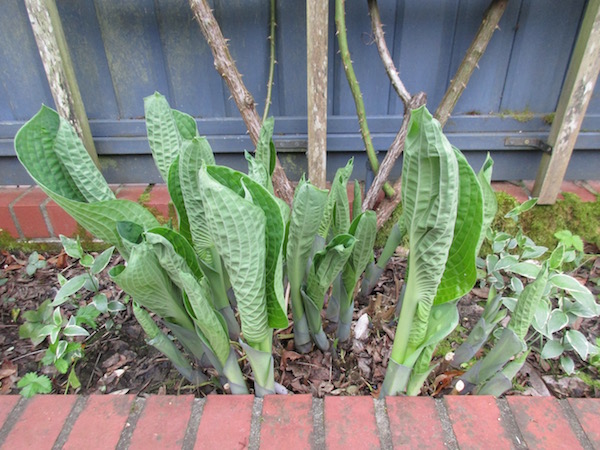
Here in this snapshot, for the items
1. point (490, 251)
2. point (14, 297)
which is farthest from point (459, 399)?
point (14, 297)

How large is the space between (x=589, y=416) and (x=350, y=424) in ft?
1.75

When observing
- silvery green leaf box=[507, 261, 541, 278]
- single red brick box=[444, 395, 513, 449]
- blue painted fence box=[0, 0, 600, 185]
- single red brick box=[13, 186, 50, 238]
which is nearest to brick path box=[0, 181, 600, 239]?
single red brick box=[13, 186, 50, 238]

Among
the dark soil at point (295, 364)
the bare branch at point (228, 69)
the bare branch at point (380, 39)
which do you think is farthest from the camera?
the bare branch at point (380, 39)

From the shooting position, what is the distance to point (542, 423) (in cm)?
91

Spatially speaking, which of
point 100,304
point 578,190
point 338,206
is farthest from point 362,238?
point 578,190

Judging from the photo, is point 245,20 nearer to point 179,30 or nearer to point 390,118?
point 179,30

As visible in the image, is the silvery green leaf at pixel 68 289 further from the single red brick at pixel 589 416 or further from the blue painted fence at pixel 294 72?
the single red brick at pixel 589 416

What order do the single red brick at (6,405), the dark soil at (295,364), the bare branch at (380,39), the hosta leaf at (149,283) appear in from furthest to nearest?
1. the bare branch at (380,39)
2. the dark soil at (295,364)
3. the single red brick at (6,405)
4. the hosta leaf at (149,283)

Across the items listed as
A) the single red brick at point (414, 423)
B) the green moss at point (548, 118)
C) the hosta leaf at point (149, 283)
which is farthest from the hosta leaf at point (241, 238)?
the green moss at point (548, 118)

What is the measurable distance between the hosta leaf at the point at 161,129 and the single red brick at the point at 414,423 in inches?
27.6

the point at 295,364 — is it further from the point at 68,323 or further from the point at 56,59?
the point at 56,59

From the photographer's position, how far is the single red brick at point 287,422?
2.84ft

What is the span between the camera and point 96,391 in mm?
1137

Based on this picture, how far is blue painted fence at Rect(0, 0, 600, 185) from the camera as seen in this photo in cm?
156
